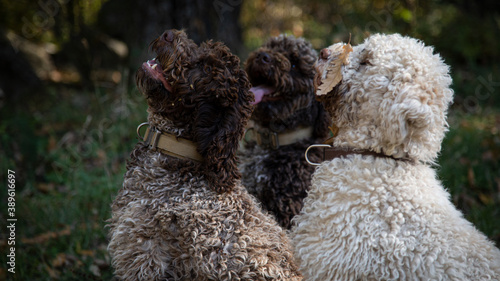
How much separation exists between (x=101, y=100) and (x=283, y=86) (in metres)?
3.56

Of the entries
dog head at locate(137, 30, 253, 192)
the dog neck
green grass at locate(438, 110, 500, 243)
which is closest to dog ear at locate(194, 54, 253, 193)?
dog head at locate(137, 30, 253, 192)

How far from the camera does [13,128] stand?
534 centimetres

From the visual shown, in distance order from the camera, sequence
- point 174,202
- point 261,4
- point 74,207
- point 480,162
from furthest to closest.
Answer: point 261,4
point 480,162
point 74,207
point 174,202

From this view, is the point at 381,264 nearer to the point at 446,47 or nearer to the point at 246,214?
the point at 246,214

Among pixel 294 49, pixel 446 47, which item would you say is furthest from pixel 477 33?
pixel 294 49

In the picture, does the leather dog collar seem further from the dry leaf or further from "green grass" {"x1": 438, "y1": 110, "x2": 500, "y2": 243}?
"green grass" {"x1": 438, "y1": 110, "x2": 500, "y2": 243}

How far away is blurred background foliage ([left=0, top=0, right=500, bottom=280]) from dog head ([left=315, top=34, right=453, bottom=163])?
2209 millimetres

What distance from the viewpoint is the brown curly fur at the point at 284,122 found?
345 cm

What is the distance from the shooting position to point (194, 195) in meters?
2.48

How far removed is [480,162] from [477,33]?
3.36m

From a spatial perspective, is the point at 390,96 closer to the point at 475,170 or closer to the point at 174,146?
the point at 174,146

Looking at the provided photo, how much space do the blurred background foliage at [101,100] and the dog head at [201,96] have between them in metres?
1.86

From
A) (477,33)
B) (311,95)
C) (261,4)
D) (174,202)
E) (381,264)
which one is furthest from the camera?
(261,4)

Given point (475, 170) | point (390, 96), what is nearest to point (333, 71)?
point (390, 96)
